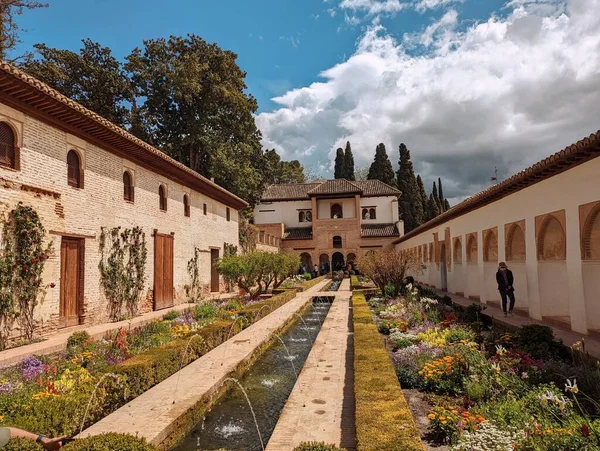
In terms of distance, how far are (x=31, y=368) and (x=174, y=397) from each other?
8.67 ft

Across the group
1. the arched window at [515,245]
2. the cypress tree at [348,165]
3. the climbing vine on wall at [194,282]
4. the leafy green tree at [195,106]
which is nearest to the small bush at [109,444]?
the arched window at [515,245]

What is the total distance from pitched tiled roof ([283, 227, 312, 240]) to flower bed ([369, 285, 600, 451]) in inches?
1215

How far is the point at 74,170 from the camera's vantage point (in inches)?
417

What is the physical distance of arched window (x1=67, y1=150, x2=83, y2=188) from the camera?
34.0ft

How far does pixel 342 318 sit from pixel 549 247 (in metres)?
5.89

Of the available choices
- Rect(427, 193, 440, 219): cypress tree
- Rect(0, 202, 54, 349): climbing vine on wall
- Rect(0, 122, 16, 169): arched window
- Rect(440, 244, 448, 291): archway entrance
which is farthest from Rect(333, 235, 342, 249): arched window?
Rect(0, 122, 16, 169): arched window

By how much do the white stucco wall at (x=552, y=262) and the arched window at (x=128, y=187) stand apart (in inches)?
444

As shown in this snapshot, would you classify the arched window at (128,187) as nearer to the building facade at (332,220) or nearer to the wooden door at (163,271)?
the wooden door at (163,271)

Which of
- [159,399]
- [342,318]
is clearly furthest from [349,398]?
[342,318]

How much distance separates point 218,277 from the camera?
20906mm

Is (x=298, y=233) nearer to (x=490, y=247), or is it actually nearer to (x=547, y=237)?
(x=490, y=247)

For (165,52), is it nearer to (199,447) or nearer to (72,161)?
(72,161)

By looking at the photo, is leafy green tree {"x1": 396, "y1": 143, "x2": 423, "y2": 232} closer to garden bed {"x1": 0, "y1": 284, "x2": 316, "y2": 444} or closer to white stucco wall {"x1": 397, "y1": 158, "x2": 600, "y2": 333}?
white stucco wall {"x1": 397, "y1": 158, "x2": 600, "y2": 333}

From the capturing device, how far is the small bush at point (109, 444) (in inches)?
114
